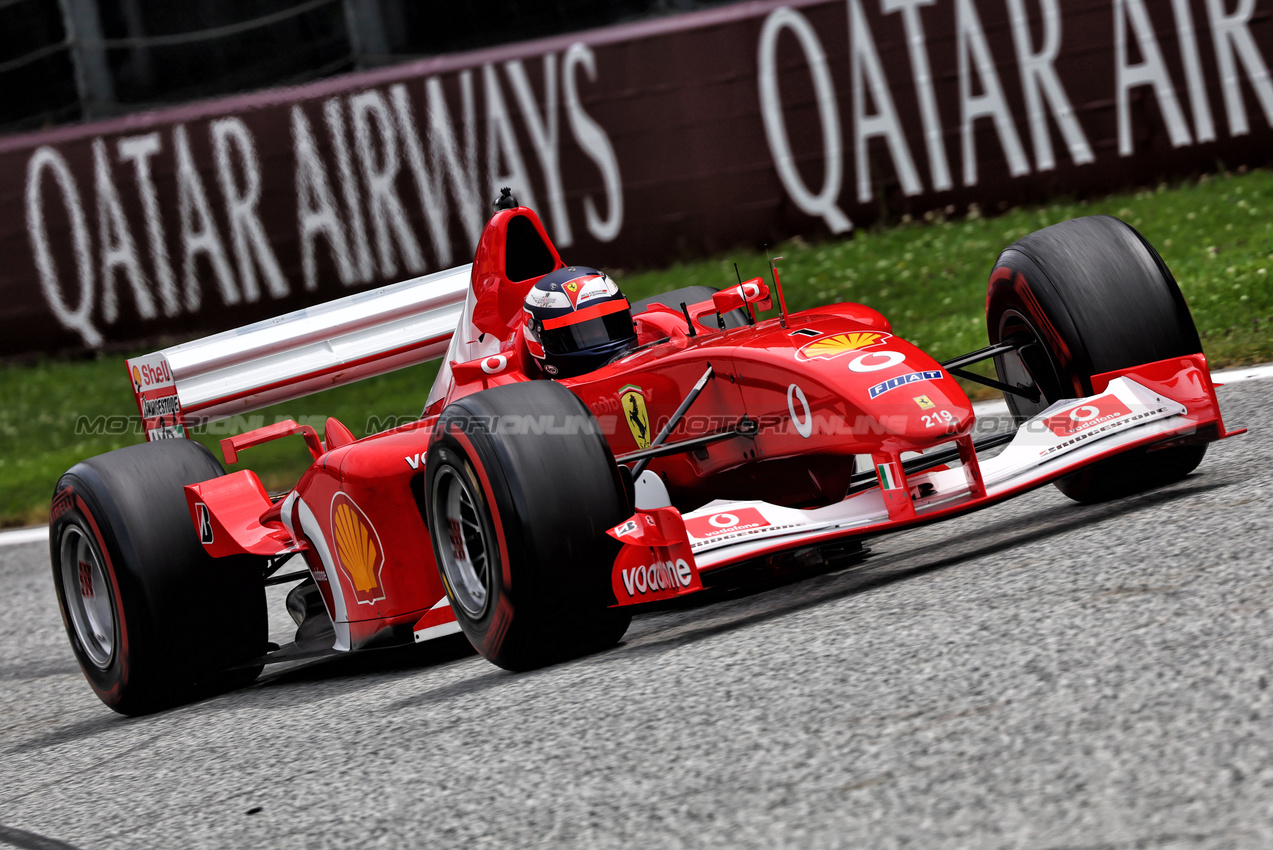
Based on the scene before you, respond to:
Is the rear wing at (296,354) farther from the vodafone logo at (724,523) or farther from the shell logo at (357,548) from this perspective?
the vodafone logo at (724,523)

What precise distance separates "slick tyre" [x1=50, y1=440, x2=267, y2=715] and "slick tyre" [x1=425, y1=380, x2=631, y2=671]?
1.47m

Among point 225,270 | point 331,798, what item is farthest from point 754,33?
point 331,798

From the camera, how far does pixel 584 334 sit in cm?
492

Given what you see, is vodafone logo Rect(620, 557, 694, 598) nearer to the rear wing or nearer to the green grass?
the rear wing

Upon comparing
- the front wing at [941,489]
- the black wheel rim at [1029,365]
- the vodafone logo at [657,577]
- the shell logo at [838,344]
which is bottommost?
the vodafone logo at [657,577]

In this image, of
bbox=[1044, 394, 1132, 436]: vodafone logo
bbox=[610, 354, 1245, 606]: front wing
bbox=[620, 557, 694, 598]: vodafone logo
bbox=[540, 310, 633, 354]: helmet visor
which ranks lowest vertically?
bbox=[620, 557, 694, 598]: vodafone logo

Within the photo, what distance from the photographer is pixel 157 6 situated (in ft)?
60.2

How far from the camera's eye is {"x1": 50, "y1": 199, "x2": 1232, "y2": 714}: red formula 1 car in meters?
3.92

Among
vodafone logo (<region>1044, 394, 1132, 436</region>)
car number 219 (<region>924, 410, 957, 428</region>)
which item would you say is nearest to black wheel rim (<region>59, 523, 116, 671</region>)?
car number 219 (<region>924, 410, 957, 428</region>)

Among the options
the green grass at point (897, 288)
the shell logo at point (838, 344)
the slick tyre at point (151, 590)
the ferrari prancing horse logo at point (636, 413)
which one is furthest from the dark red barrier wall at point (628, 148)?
the shell logo at point (838, 344)

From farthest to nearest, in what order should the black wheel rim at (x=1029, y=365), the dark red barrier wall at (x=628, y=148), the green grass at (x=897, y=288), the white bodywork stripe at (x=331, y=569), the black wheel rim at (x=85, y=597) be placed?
the dark red barrier wall at (x=628, y=148) → the green grass at (x=897, y=288) → the black wheel rim at (x=85, y=597) → the white bodywork stripe at (x=331, y=569) → the black wheel rim at (x=1029, y=365)

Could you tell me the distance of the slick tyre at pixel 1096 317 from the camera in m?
4.30

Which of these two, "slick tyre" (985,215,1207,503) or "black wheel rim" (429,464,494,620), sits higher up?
"slick tyre" (985,215,1207,503)

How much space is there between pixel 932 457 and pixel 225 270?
1021cm
